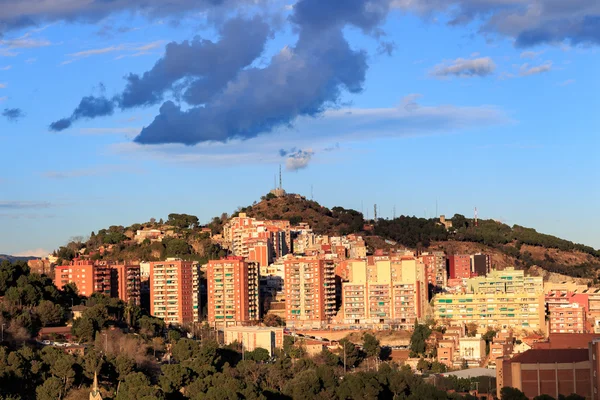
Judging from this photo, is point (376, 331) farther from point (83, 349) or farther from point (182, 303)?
point (83, 349)

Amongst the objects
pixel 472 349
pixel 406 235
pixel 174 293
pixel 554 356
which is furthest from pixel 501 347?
pixel 406 235

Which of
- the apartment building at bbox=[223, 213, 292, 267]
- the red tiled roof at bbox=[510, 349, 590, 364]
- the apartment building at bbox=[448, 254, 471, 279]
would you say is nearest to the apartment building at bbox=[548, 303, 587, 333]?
the apartment building at bbox=[448, 254, 471, 279]

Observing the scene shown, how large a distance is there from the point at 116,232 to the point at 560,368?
42.3 metres

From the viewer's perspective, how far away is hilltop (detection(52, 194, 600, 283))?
81.1 m

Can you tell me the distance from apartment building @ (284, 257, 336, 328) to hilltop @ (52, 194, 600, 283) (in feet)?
38.7

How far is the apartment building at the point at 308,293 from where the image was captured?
66.8m

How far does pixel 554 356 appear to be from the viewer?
4550 cm

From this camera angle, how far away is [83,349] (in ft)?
163

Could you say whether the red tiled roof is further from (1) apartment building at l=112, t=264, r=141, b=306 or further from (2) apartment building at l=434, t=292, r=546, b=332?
(1) apartment building at l=112, t=264, r=141, b=306

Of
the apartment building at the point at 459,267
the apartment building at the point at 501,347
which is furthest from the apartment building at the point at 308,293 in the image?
the apartment building at the point at 459,267

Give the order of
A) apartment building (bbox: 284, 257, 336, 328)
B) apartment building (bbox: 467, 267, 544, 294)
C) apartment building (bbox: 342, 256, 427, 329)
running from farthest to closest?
1. apartment building (bbox: 284, 257, 336, 328)
2. apartment building (bbox: 342, 256, 427, 329)
3. apartment building (bbox: 467, 267, 544, 294)

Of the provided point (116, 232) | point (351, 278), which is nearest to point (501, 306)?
point (351, 278)

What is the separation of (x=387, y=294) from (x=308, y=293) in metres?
4.11

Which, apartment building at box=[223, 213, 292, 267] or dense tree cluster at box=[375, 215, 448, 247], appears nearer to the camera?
apartment building at box=[223, 213, 292, 267]
